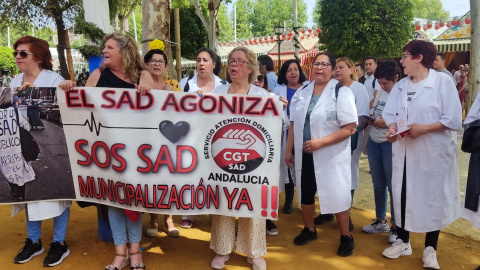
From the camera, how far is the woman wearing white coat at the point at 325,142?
11.4 feet

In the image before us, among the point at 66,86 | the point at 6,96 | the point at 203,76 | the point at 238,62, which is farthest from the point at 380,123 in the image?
the point at 6,96

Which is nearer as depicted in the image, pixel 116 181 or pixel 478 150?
pixel 478 150

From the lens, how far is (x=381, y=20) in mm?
15789

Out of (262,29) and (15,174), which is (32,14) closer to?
→ (15,174)

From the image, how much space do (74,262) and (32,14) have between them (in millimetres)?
11361

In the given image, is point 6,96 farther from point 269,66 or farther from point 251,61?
point 269,66

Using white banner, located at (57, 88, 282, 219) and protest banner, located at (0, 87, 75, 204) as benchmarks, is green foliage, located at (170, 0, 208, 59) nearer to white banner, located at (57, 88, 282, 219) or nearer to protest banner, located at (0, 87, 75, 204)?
protest banner, located at (0, 87, 75, 204)

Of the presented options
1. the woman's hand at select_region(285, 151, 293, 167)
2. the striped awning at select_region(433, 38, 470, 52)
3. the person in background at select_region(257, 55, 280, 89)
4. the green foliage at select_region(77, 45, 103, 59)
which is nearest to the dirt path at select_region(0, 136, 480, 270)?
the woman's hand at select_region(285, 151, 293, 167)

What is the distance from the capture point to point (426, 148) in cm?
329

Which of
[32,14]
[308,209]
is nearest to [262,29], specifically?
[32,14]

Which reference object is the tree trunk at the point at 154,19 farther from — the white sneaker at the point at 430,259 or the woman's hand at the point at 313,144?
the white sneaker at the point at 430,259

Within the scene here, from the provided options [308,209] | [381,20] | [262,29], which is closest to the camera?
[308,209]

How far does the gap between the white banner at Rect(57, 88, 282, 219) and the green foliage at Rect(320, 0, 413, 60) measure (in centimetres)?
1373

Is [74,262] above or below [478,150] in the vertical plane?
below
